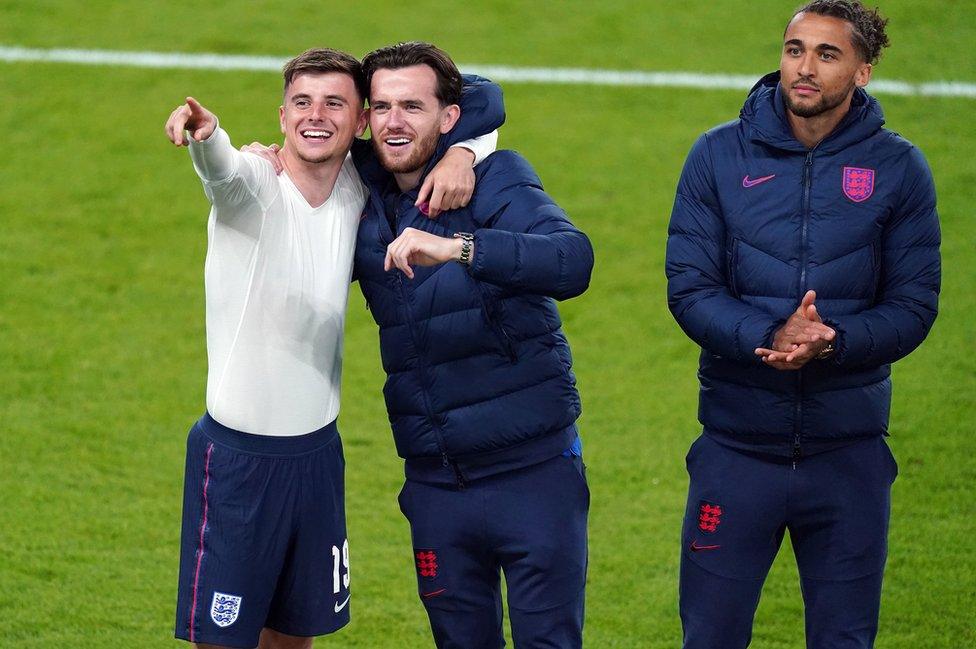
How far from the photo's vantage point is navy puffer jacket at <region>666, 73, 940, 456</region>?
3705 millimetres

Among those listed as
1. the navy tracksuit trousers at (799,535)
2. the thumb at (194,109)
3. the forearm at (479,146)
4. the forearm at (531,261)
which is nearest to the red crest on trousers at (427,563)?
the navy tracksuit trousers at (799,535)

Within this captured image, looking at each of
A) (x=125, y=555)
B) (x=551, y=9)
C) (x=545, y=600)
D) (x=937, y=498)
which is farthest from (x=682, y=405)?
(x=551, y=9)

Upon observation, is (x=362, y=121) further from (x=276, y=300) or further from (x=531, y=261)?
(x=531, y=261)

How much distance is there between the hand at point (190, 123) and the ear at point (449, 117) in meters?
0.65

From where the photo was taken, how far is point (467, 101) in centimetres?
397

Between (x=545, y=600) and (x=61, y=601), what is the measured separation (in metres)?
2.15

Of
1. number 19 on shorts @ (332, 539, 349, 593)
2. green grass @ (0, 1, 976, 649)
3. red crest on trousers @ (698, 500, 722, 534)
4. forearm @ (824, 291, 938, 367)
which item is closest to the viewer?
forearm @ (824, 291, 938, 367)

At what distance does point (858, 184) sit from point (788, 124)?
234 millimetres

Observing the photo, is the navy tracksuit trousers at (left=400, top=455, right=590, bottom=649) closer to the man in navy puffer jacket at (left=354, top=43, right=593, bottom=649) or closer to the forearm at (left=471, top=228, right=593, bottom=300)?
the man in navy puffer jacket at (left=354, top=43, right=593, bottom=649)

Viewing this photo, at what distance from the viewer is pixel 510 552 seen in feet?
12.7

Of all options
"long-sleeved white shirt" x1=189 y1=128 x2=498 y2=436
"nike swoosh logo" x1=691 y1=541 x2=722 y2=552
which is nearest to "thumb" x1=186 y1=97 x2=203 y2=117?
"long-sleeved white shirt" x1=189 y1=128 x2=498 y2=436

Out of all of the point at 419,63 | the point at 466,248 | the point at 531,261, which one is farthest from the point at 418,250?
the point at 419,63

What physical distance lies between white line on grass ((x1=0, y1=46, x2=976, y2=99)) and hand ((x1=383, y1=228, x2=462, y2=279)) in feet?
19.0

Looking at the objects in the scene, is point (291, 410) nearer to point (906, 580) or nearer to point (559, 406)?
point (559, 406)
